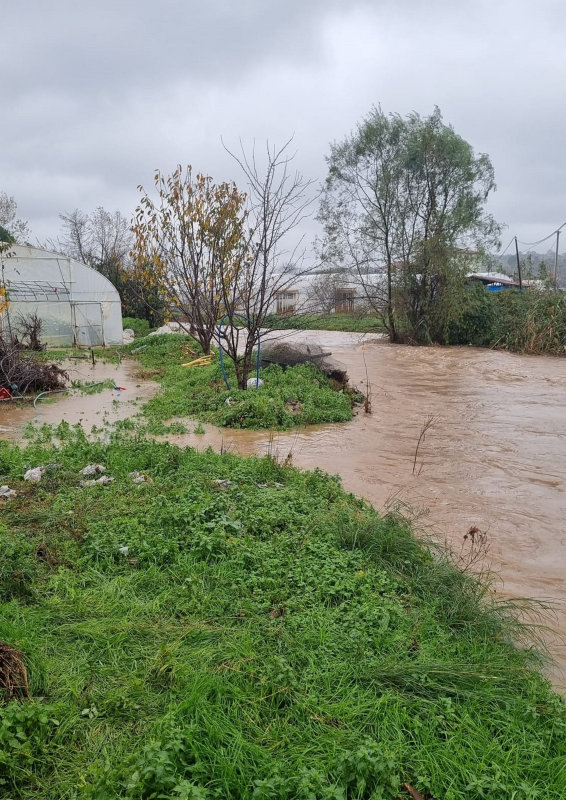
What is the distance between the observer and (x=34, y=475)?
6.57m

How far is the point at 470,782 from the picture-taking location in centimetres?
253

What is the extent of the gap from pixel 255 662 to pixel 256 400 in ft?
25.7

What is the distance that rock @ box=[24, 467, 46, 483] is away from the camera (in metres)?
6.47

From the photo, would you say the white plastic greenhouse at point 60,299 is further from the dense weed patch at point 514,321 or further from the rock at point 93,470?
the rock at point 93,470

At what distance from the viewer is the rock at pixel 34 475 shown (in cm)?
647

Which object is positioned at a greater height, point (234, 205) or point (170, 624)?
point (234, 205)

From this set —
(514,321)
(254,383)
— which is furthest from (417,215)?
(254,383)

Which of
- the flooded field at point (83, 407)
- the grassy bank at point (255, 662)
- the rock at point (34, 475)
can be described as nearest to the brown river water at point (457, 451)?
the flooded field at point (83, 407)

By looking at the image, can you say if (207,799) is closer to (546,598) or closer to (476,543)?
(546,598)

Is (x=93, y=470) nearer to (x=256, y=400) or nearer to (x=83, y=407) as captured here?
(x=256, y=400)

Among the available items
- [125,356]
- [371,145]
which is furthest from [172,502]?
[371,145]

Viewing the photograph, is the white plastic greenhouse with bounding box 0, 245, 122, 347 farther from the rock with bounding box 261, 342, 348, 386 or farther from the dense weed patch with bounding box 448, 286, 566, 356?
the dense weed patch with bounding box 448, 286, 566, 356

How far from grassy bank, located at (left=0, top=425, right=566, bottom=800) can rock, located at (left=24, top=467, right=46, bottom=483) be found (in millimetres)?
875

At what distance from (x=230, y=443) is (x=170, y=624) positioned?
19.0ft
